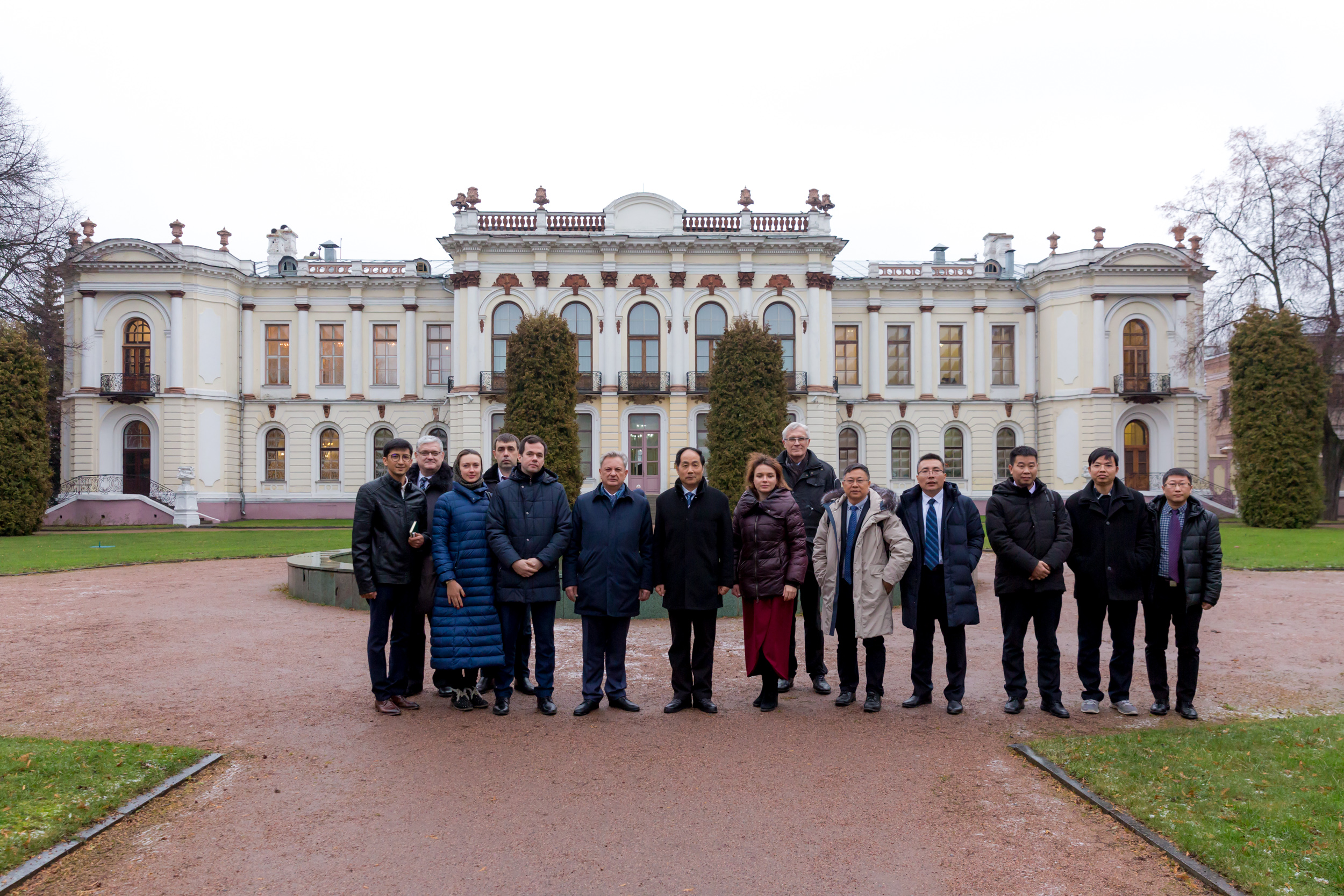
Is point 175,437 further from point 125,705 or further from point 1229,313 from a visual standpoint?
point 1229,313

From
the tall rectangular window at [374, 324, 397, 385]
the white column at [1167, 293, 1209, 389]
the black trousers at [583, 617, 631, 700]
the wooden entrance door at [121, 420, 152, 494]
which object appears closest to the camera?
the black trousers at [583, 617, 631, 700]

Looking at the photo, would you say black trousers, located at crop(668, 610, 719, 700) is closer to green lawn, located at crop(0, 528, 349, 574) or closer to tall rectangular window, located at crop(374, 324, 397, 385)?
green lawn, located at crop(0, 528, 349, 574)

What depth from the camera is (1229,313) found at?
3206 centimetres

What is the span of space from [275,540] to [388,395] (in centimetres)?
1338

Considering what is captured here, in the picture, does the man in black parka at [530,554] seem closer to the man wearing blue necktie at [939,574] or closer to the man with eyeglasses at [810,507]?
the man with eyeglasses at [810,507]

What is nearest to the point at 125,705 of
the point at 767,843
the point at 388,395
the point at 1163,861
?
the point at 767,843

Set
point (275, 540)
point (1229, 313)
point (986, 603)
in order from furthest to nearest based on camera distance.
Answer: point (1229, 313) → point (275, 540) → point (986, 603)

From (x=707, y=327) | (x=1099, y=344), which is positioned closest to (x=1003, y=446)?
(x=1099, y=344)

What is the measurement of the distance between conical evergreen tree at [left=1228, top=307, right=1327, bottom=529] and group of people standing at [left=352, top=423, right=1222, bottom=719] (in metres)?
26.2

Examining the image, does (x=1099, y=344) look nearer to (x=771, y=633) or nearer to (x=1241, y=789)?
(x=771, y=633)

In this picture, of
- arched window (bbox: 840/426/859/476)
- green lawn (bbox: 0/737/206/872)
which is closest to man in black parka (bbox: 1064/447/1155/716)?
green lawn (bbox: 0/737/206/872)

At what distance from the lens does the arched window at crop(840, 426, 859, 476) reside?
35750mm

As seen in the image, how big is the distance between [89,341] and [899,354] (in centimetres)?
3126

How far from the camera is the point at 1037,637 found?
6.50 meters
